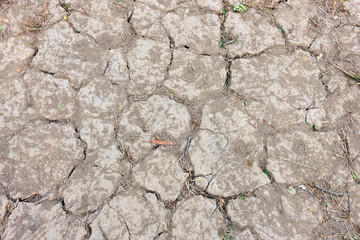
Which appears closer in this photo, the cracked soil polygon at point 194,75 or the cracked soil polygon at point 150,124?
the cracked soil polygon at point 150,124

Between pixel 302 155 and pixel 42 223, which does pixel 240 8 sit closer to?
pixel 302 155

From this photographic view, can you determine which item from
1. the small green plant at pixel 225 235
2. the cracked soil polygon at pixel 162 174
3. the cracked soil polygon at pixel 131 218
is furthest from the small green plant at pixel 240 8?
the small green plant at pixel 225 235

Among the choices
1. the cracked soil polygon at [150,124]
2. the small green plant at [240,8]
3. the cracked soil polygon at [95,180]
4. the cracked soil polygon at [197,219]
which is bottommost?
the cracked soil polygon at [197,219]

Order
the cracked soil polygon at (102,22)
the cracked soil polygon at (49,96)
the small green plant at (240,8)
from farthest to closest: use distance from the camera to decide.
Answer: the small green plant at (240,8) < the cracked soil polygon at (102,22) < the cracked soil polygon at (49,96)

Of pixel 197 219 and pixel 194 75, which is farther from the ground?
pixel 194 75

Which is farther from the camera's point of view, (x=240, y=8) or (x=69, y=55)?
(x=240, y=8)

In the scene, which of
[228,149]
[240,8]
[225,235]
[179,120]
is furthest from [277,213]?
[240,8]

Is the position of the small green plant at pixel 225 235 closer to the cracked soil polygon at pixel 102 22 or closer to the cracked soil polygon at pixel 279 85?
the cracked soil polygon at pixel 279 85

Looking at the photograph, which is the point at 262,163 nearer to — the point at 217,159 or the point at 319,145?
the point at 217,159

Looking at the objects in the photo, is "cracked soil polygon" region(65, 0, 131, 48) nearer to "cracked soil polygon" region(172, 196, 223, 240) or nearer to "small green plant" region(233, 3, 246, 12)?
"small green plant" region(233, 3, 246, 12)
